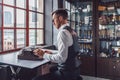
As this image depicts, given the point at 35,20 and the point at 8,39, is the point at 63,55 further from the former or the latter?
the point at 35,20

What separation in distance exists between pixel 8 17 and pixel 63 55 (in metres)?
1.69

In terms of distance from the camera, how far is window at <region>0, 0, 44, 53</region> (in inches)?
129

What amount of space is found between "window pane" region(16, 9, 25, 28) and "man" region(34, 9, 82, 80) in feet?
5.09

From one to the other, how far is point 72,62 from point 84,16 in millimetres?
2946

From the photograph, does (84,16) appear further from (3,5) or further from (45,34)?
(3,5)

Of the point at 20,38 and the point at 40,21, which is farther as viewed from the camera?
the point at 40,21

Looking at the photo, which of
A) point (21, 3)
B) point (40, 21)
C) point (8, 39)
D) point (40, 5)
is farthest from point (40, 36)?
point (8, 39)

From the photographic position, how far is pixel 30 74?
3.47 m

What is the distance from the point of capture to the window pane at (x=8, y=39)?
330 cm

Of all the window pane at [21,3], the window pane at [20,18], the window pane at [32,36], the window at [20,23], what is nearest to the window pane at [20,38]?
the window at [20,23]

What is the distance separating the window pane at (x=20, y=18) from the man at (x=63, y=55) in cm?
155

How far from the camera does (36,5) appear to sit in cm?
441

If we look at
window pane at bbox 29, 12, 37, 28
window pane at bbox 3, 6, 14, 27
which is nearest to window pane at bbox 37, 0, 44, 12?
window pane at bbox 29, 12, 37, 28

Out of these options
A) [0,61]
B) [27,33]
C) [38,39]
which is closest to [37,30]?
[38,39]
